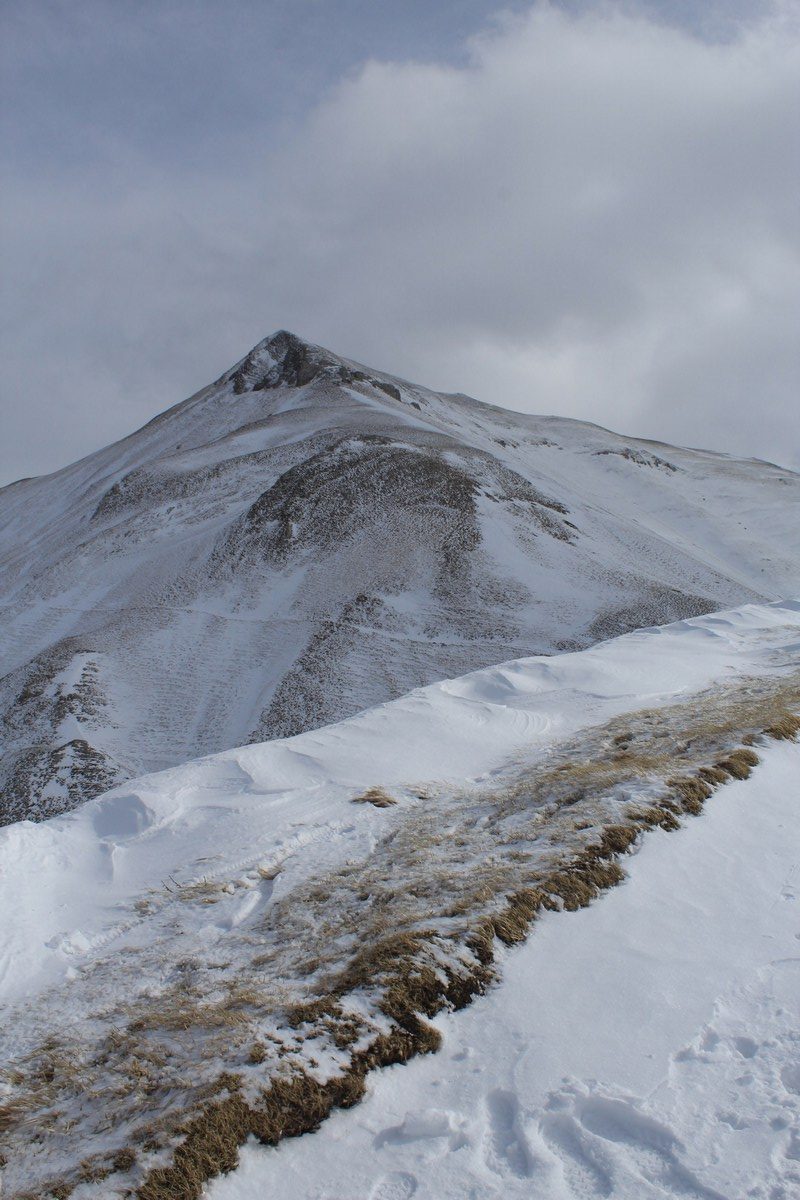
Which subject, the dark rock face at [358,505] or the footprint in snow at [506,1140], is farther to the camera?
the dark rock face at [358,505]

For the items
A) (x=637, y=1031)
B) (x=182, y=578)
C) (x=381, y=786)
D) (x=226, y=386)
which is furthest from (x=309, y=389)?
(x=637, y=1031)

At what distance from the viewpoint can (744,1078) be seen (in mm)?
4969

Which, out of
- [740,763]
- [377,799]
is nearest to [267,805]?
[377,799]

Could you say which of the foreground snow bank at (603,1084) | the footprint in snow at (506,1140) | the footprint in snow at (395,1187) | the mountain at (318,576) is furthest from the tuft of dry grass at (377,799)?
the mountain at (318,576)

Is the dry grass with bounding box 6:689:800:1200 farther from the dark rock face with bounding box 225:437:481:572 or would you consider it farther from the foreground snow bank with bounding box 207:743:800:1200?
the dark rock face with bounding box 225:437:481:572

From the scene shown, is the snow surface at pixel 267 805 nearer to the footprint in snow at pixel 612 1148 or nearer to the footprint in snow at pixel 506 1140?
the footprint in snow at pixel 506 1140

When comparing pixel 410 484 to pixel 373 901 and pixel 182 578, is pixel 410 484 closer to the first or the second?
pixel 182 578

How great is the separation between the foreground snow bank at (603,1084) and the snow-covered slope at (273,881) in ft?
0.24

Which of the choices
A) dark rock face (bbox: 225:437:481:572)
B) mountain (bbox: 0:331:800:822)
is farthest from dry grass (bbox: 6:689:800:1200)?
dark rock face (bbox: 225:437:481:572)

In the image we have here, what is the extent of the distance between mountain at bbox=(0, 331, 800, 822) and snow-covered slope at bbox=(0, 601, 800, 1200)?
20.1 meters

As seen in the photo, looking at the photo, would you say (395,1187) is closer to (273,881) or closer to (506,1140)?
(506,1140)

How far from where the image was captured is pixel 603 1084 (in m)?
4.89

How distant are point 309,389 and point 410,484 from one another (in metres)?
41.5

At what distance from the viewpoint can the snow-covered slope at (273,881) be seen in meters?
4.94
